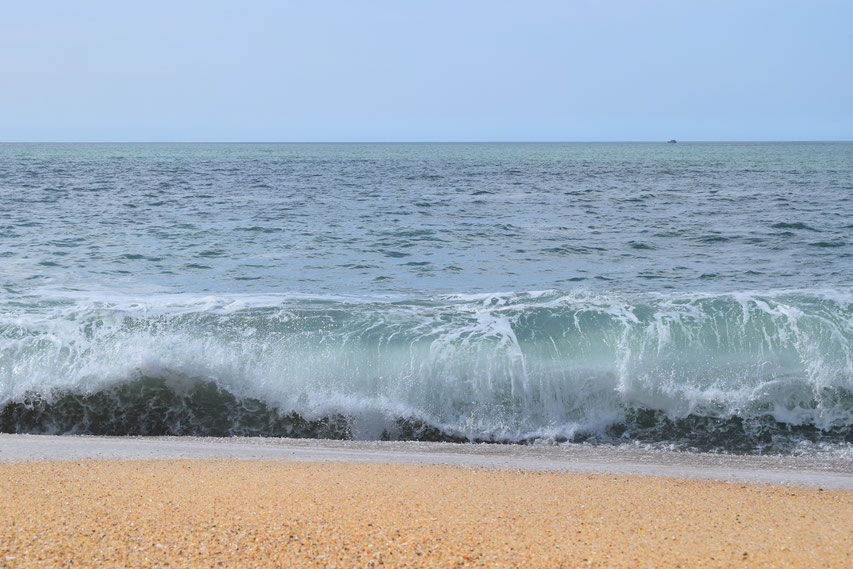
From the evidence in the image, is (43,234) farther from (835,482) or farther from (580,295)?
(835,482)

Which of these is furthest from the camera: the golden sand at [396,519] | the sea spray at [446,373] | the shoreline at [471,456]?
the sea spray at [446,373]

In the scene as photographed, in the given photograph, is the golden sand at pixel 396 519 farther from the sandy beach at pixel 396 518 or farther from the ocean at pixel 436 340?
the ocean at pixel 436 340

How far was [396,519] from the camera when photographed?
11.1 ft

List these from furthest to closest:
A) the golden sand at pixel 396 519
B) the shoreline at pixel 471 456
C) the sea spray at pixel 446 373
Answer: the sea spray at pixel 446 373
the shoreline at pixel 471 456
the golden sand at pixel 396 519

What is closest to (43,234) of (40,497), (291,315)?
(291,315)

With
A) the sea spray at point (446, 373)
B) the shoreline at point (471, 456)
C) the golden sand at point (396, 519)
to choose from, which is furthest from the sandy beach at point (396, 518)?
the sea spray at point (446, 373)

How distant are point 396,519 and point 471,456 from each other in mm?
1996

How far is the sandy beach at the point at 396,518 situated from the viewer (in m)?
2.97

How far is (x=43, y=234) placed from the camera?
15.4m

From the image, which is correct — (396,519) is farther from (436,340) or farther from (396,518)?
(436,340)

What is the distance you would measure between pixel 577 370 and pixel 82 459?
4.44 metres

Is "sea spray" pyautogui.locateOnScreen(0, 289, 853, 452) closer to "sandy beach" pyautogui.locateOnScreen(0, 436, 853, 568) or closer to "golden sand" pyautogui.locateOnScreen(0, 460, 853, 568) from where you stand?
"sandy beach" pyautogui.locateOnScreen(0, 436, 853, 568)

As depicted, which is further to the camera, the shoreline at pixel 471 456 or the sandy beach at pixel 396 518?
the shoreline at pixel 471 456

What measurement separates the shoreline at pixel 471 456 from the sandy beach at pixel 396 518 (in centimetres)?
22
